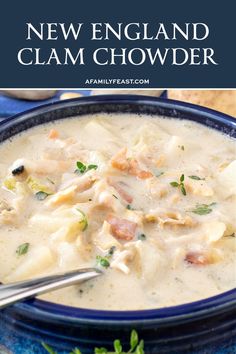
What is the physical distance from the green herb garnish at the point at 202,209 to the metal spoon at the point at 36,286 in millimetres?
589

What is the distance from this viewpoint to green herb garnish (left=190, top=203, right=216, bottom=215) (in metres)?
2.86

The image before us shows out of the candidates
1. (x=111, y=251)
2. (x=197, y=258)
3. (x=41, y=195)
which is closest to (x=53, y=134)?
(x=41, y=195)

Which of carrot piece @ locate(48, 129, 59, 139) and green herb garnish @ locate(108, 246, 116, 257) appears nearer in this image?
green herb garnish @ locate(108, 246, 116, 257)

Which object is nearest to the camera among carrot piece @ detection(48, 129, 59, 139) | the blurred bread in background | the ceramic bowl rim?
the ceramic bowl rim

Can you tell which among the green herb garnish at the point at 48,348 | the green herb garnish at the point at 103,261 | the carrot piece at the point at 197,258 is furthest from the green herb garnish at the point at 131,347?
the carrot piece at the point at 197,258

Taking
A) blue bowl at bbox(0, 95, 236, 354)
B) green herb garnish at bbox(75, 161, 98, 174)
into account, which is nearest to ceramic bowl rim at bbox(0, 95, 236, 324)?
blue bowl at bbox(0, 95, 236, 354)

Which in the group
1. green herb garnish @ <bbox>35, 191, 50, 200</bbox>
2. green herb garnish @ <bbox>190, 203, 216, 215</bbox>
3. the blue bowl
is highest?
green herb garnish @ <bbox>35, 191, 50, 200</bbox>

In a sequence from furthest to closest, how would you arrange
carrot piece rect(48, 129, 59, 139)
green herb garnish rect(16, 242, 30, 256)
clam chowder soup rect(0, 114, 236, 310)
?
carrot piece rect(48, 129, 59, 139) < green herb garnish rect(16, 242, 30, 256) < clam chowder soup rect(0, 114, 236, 310)

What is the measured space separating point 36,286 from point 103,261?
0.32 m

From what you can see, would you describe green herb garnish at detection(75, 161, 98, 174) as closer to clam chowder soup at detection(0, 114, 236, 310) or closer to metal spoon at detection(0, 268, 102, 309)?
clam chowder soup at detection(0, 114, 236, 310)

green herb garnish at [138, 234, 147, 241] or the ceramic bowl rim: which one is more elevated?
green herb garnish at [138, 234, 147, 241]

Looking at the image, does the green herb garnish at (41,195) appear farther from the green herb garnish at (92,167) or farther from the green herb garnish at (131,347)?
the green herb garnish at (131,347)

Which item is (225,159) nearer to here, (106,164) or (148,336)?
(106,164)

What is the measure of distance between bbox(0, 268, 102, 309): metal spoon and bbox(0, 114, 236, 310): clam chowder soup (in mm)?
47
